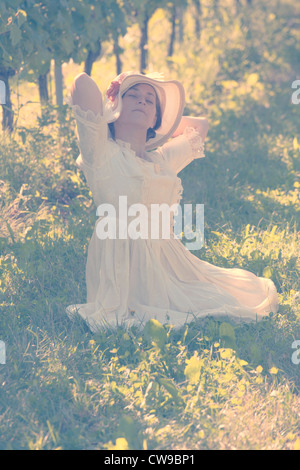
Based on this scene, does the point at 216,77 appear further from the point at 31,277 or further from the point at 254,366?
the point at 254,366

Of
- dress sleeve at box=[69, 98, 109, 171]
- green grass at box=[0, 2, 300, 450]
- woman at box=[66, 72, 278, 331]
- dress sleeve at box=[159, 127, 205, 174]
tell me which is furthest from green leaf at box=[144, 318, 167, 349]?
dress sleeve at box=[159, 127, 205, 174]

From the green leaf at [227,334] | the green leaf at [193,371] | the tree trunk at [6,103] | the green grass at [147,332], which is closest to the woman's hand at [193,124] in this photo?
the green grass at [147,332]

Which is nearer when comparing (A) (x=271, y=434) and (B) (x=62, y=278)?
(A) (x=271, y=434)

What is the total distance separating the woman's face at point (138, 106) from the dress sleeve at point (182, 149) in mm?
278

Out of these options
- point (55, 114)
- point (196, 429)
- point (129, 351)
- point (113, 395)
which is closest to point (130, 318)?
point (129, 351)

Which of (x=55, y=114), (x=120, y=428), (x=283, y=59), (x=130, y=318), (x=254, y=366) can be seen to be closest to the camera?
(x=120, y=428)

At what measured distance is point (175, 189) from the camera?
3424 mm

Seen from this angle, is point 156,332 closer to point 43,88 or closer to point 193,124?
point 193,124

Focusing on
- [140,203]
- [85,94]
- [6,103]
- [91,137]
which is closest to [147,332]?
[140,203]

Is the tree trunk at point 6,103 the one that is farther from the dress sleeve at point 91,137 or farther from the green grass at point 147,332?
the dress sleeve at point 91,137

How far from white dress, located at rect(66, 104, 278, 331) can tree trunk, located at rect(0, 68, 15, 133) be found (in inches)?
Answer: 86.4

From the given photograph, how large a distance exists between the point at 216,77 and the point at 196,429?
7106mm

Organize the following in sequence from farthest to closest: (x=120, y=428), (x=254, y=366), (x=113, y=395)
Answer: (x=254, y=366), (x=113, y=395), (x=120, y=428)

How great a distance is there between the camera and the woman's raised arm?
9.74ft
